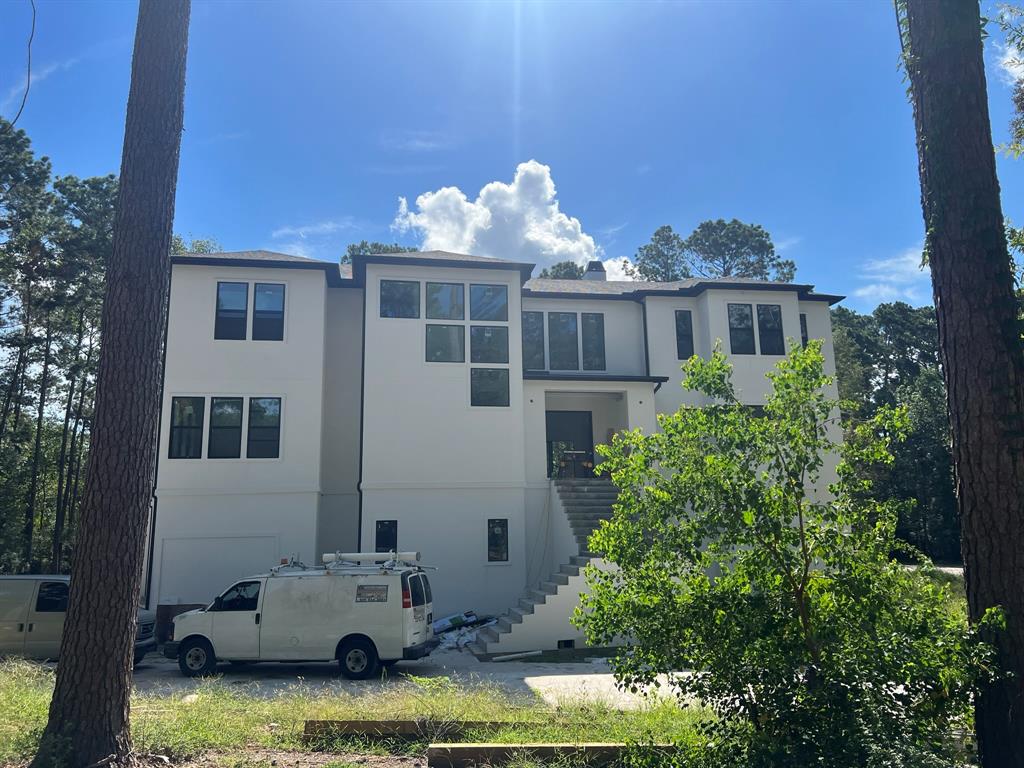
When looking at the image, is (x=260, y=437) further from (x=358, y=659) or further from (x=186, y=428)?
(x=358, y=659)

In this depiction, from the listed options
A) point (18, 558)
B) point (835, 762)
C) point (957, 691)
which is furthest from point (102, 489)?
point (18, 558)

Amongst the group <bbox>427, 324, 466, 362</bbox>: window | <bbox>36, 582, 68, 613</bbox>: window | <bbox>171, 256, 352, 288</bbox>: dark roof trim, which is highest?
<bbox>171, 256, 352, 288</bbox>: dark roof trim

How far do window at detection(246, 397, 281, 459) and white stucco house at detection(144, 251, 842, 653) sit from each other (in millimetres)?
44

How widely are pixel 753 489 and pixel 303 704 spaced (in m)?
5.66

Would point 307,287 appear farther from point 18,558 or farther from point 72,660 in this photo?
point 18,558

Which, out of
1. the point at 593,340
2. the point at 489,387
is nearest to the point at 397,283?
the point at 489,387

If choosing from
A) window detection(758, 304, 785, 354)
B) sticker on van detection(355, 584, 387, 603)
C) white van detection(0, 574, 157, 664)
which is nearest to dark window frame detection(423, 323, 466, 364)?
sticker on van detection(355, 584, 387, 603)

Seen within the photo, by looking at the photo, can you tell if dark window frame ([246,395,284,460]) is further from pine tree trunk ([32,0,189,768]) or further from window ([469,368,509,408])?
pine tree trunk ([32,0,189,768])

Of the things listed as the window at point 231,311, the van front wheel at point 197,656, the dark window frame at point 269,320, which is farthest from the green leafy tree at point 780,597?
the window at point 231,311

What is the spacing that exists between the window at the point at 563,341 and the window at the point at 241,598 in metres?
12.2

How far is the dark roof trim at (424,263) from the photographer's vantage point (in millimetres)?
19547

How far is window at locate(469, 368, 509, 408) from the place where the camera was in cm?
1955

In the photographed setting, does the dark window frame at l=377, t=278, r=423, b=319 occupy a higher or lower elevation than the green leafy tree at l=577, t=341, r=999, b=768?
higher

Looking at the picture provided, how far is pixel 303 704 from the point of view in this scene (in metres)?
7.80
